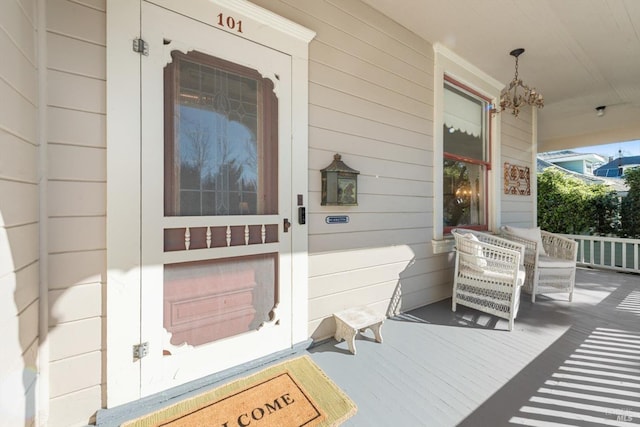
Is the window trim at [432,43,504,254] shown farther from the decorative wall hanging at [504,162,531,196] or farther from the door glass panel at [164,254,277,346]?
the door glass panel at [164,254,277,346]

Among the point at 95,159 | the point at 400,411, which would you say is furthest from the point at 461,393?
the point at 95,159

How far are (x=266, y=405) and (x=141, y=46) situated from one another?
6.91 ft

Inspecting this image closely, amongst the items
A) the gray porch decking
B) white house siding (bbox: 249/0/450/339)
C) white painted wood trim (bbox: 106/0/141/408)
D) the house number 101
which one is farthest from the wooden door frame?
the gray porch decking

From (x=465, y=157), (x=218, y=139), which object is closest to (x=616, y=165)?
(x=465, y=157)

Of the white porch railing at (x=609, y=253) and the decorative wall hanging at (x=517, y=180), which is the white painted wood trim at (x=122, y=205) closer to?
the decorative wall hanging at (x=517, y=180)

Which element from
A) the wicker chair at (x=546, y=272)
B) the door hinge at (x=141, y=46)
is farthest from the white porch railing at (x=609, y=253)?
the door hinge at (x=141, y=46)

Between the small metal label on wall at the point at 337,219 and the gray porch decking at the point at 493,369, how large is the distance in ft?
3.22

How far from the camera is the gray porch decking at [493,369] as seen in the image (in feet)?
4.99

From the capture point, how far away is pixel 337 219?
2367 millimetres

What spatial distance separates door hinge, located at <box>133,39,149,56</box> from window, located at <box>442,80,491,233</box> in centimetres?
300

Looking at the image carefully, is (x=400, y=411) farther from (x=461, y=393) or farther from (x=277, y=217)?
(x=277, y=217)

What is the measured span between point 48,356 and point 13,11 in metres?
1.52

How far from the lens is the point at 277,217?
6.68 ft

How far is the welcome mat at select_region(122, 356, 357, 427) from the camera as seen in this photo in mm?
1445
